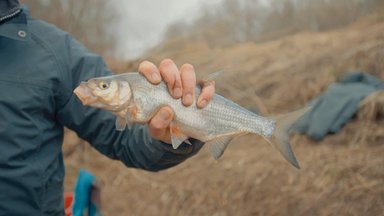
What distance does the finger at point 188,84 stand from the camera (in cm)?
185

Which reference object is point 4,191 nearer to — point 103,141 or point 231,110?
point 103,141

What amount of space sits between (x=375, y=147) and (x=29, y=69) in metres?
4.09

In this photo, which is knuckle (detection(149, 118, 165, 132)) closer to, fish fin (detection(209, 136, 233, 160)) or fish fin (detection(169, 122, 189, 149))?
fish fin (detection(169, 122, 189, 149))

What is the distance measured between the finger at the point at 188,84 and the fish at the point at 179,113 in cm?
3

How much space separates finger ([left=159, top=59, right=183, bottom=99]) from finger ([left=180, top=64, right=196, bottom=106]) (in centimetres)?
2

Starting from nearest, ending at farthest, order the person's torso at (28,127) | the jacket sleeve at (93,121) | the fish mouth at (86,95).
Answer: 1. the fish mouth at (86,95)
2. the person's torso at (28,127)
3. the jacket sleeve at (93,121)

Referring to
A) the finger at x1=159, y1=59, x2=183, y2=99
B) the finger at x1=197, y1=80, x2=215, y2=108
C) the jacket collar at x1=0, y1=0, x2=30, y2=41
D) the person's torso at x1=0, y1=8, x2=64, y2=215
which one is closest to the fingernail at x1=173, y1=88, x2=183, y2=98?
the finger at x1=159, y1=59, x2=183, y2=99

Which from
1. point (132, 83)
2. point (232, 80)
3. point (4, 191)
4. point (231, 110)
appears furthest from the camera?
point (232, 80)

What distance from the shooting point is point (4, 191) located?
2182 mm

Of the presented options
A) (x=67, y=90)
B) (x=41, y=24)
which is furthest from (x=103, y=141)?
(x=41, y=24)

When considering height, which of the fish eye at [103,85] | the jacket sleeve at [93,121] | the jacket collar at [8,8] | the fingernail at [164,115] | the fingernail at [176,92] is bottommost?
the jacket sleeve at [93,121]


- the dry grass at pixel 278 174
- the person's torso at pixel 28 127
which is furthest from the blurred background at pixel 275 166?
the person's torso at pixel 28 127

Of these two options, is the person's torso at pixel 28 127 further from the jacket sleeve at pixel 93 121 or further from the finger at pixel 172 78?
the finger at pixel 172 78

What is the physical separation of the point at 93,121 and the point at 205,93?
781mm
